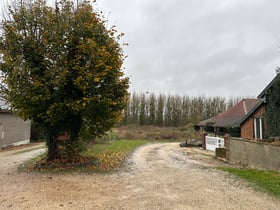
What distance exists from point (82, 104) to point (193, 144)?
1890 cm

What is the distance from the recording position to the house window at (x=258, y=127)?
18778 mm

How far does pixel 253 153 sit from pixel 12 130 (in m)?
22.4

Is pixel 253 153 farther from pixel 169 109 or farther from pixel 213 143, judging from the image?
pixel 169 109

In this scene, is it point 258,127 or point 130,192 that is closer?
point 130,192

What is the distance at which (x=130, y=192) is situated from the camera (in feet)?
25.0

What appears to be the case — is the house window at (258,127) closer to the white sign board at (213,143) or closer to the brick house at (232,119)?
the white sign board at (213,143)

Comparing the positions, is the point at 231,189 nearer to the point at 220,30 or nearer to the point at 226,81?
the point at 220,30

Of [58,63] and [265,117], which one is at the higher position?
[58,63]

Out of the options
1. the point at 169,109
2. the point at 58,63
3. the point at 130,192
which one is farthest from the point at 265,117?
the point at 169,109

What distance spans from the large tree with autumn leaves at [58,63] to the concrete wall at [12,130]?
13799 millimetres

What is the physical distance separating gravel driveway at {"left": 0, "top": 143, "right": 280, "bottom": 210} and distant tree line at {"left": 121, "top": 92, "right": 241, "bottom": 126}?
38.0 meters

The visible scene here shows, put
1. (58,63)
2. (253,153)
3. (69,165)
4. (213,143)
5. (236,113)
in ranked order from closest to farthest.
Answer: (58,63), (69,165), (253,153), (213,143), (236,113)

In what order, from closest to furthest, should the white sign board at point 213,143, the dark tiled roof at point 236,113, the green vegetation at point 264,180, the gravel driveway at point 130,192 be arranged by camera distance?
the gravel driveway at point 130,192 → the green vegetation at point 264,180 → the white sign board at point 213,143 → the dark tiled roof at point 236,113

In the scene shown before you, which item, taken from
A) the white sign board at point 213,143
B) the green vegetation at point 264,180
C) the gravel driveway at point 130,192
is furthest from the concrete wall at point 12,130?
the green vegetation at point 264,180
